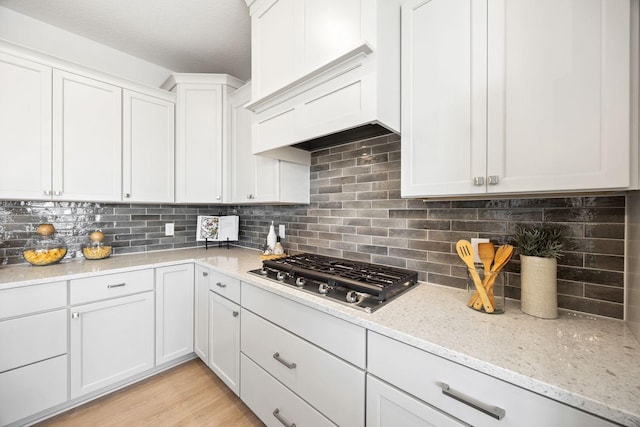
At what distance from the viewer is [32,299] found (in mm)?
1577

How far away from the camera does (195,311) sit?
2.20m

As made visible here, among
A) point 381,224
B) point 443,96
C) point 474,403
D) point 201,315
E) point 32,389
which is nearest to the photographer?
point 474,403

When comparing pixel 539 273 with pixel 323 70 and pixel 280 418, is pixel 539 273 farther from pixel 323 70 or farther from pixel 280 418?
pixel 280 418

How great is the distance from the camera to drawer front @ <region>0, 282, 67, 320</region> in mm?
1503

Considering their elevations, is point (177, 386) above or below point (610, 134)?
below

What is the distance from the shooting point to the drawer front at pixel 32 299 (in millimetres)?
1503

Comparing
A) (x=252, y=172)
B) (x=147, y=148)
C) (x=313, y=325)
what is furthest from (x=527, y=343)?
(x=147, y=148)

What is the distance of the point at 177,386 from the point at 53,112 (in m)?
2.22

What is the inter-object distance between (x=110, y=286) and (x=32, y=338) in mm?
446

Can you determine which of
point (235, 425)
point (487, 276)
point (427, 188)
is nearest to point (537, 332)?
point (487, 276)

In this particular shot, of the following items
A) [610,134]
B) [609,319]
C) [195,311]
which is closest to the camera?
[610,134]

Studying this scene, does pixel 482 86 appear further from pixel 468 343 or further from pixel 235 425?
pixel 235 425

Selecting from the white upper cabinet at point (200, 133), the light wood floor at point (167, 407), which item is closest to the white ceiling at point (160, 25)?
the white upper cabinet at point (200, 133)

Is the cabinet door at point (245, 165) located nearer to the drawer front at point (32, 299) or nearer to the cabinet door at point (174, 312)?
the cabinet door at point (174, 312)
